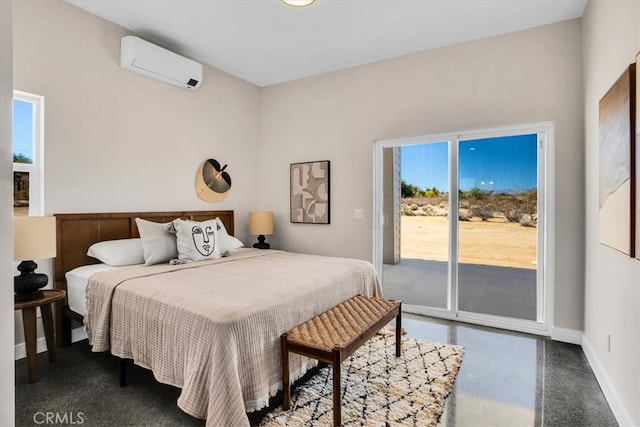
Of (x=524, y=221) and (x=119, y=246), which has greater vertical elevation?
(x=524, y=221)

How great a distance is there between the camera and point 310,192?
445 centimetres

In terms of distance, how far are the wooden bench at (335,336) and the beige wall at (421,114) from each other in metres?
1.77

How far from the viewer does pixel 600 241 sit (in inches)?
90.7

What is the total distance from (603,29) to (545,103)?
0.86 meters

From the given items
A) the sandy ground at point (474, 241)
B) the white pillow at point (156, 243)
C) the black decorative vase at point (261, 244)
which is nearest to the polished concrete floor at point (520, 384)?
the sandy ground at point (474, 241)

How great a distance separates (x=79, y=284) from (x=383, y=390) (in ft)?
7.79

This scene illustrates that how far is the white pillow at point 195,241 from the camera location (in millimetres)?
3051

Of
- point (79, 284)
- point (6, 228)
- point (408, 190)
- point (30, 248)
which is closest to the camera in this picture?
point (6, 228)

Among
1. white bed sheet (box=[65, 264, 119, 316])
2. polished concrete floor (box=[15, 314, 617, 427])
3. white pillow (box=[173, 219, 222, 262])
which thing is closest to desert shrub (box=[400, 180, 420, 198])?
polished concrete floor (box=[15, 314, 617, 427])

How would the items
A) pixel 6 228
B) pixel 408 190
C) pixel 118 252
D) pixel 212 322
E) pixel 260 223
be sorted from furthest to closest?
1. pixel 260 223
2. pixel 408 190
3. pixel 118 252
4. pixel 212 322
5. pixel 6 228

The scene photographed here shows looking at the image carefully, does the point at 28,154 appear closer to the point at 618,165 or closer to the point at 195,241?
the point at 195,241

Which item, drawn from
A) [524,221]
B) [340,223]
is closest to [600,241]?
[524,221]

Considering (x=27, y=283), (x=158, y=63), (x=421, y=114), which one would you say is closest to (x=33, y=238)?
(x=27, y=283)

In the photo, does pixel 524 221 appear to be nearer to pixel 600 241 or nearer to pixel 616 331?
pixel 600 241
